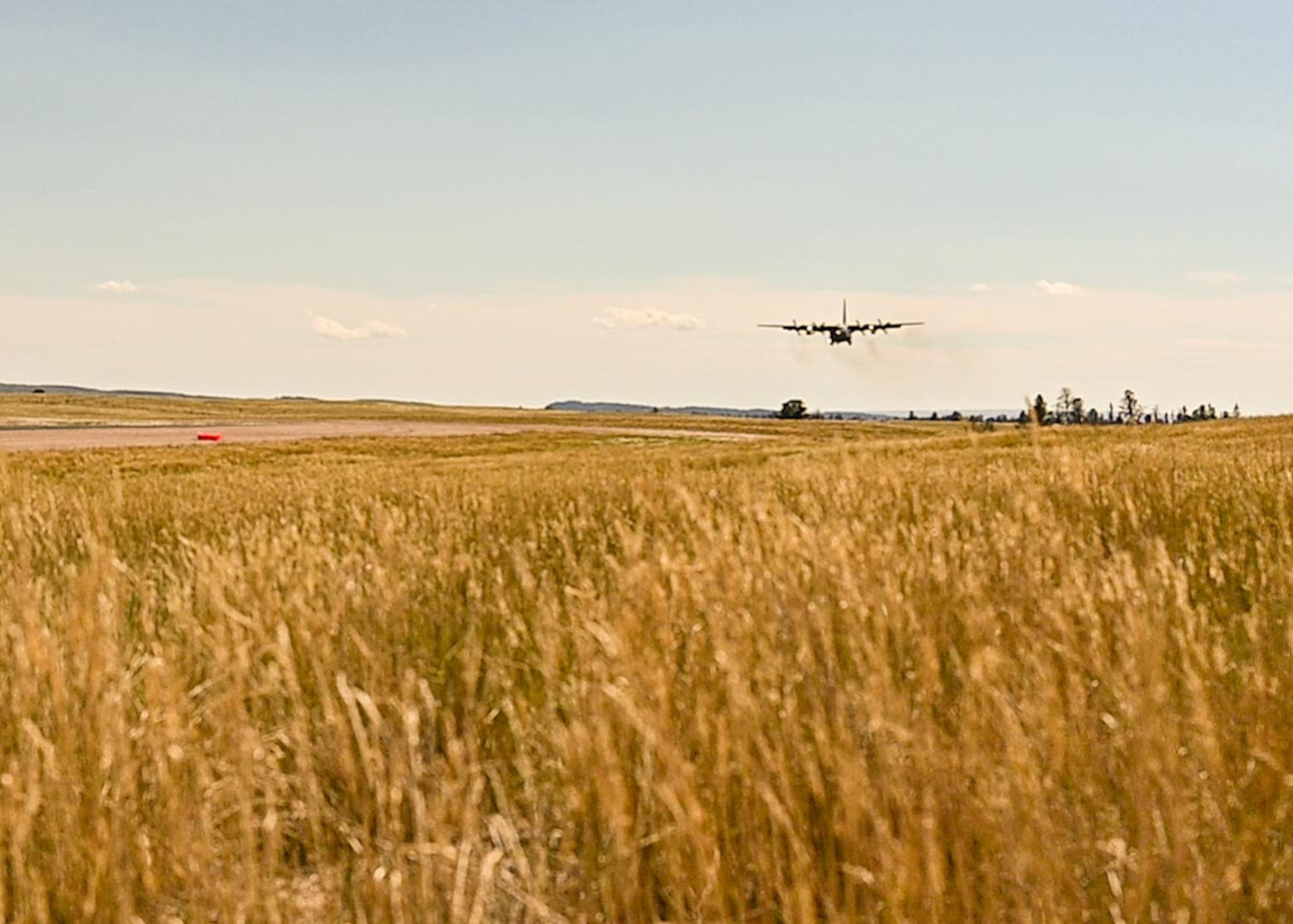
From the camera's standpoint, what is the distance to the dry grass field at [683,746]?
2383mm

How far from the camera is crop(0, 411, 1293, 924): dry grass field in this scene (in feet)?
7.82

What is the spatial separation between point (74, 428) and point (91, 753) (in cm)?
6635

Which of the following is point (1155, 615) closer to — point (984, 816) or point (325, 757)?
point (984, 816)

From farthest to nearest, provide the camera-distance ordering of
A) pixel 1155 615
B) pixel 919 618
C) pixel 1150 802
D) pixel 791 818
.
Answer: pixel 919 618
pixel 1155 615
pixel 791 818
pixel 1150 802

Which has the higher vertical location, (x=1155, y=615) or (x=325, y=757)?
(x=1155, y=615)

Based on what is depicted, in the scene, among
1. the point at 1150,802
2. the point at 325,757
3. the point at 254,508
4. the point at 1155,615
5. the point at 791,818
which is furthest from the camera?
the point at 254,508

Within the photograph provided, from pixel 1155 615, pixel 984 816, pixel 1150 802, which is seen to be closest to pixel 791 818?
pixel 984 816

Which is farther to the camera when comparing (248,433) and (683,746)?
(248,433)

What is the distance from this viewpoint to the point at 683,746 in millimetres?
2918

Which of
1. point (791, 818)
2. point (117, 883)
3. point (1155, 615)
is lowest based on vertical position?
point (117, 883)

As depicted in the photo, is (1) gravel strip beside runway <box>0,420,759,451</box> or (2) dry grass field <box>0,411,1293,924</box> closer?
(2) dry grass field <box>0,411,1293,924</box>

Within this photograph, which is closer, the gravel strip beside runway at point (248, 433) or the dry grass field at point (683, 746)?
the dry grass field at point (683, 746)

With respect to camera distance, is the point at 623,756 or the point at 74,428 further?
the point at 74,428

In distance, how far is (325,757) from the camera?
3414 millimetres
